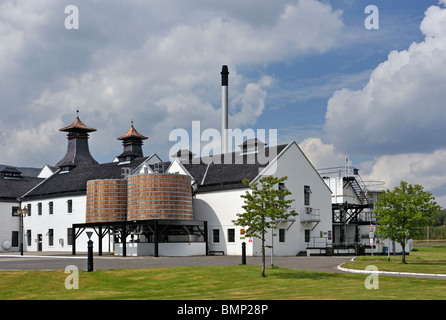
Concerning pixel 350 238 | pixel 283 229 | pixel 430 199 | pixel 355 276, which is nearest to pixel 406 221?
pixel 430 199

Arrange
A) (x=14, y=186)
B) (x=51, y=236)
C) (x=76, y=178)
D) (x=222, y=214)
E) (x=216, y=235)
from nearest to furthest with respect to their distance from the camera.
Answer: (x=222, y=214), (x=216, y=235), (x=51, y=236), (x=76, y=178), (x=14, y=186)

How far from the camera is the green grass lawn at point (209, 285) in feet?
65.2

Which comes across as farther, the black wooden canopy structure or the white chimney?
the white chimney

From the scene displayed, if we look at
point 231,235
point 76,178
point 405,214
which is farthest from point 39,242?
point 405,214

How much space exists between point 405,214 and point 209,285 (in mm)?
17158

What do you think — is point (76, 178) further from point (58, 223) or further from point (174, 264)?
point (174, 264)

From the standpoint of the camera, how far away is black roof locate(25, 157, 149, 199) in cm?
6581

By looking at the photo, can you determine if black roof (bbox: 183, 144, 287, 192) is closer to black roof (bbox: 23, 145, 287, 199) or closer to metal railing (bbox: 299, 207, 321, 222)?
black roof (bbox: 23, 145, 287, 199)

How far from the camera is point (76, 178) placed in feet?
229

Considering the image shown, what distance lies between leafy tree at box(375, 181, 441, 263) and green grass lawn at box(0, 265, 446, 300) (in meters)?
10.1

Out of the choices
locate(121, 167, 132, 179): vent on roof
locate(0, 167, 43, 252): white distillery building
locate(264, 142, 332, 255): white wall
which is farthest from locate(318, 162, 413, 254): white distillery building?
locate(0, 167, 43, 252): white distillery building

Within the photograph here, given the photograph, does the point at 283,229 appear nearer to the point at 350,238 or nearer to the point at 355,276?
the point at 350,238
